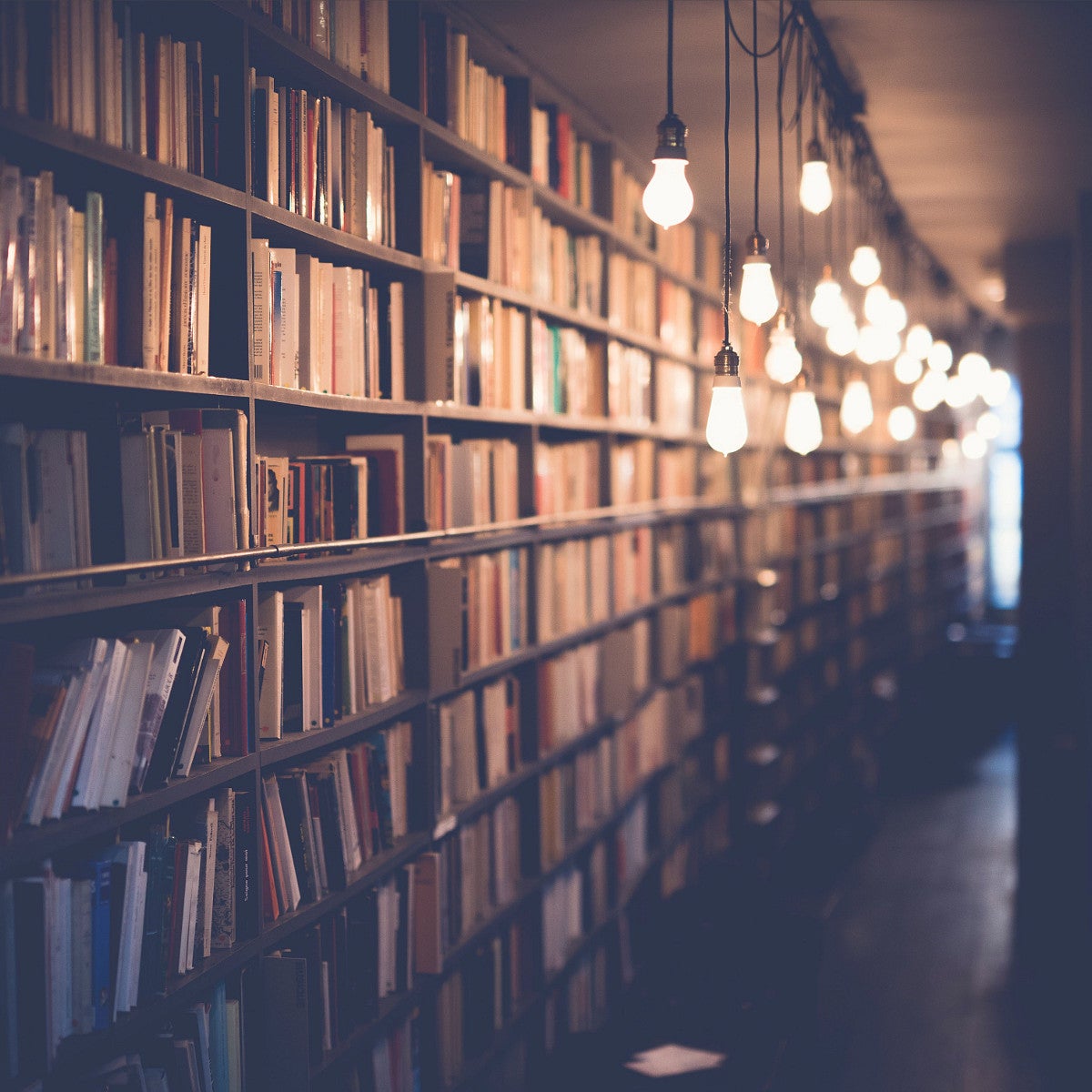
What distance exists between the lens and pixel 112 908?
179cm

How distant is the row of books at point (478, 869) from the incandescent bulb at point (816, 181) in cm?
173

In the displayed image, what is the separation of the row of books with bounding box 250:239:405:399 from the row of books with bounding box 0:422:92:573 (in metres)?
0.49

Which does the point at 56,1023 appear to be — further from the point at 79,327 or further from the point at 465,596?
the point at 465,596

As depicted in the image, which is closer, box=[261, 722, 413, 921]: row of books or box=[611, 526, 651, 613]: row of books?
box=[261, 722, 413, 921]: row of books

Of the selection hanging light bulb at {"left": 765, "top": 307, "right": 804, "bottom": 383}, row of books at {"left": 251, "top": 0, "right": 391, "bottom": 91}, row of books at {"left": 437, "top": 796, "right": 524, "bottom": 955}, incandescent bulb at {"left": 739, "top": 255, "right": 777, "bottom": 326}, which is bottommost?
row of books at {"left": 437, "top": 796, "right": 524, "bottom": 955}

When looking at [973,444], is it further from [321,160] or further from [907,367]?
[321,160]

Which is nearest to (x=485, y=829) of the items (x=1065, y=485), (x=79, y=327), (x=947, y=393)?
(x=79, y=327)

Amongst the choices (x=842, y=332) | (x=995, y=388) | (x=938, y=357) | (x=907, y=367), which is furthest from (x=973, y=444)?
(x=842, y=332)

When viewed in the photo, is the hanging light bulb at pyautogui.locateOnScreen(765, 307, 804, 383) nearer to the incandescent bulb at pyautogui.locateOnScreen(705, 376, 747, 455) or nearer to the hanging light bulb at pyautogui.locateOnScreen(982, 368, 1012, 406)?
the incandescent bulb at pyautogui.locateOnScreen(705, 376, 747, 455)

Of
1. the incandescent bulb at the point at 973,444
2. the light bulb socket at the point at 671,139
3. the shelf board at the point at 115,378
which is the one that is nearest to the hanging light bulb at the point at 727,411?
the light bulb socket at the point at 671,139

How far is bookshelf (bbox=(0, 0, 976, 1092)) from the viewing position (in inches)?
68.9

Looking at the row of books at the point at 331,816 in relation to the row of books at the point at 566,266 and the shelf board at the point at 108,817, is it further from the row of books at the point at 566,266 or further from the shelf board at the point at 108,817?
the row of books at the point at 566,266

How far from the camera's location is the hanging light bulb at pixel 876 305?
366 centimetres

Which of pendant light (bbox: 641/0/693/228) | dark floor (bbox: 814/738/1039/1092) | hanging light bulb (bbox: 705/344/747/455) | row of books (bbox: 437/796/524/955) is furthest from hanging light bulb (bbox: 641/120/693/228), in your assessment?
dark floor (bbox: 814/738/1039/1092)
